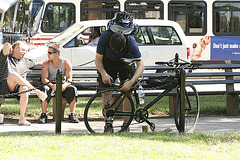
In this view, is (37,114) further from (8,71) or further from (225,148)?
(225,148)

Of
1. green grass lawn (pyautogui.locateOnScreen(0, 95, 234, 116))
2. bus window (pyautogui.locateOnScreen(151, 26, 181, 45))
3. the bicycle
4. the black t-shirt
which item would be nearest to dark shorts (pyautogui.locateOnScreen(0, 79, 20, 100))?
the black t-shirt

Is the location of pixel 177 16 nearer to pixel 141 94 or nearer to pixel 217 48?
pixel 217 48

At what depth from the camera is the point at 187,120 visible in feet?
24.6

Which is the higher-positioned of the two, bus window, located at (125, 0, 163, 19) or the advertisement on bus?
bus window, located at (125, 0, 163, 19)

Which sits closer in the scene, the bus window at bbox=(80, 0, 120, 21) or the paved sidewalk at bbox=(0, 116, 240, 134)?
the paved sidewalk at bbox=(0, 116, 240, 134)

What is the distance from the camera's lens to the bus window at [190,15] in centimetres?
2047

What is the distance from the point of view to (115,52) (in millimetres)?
7086

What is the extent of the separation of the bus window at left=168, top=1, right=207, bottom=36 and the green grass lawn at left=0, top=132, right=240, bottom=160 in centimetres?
1395

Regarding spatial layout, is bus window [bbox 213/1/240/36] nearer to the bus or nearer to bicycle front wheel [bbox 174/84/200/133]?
the bus

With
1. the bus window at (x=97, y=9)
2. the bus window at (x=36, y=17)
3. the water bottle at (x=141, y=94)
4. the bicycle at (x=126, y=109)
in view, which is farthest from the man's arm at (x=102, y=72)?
the bus window at (x=97, y=9)

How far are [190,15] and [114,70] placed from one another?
45.9ft

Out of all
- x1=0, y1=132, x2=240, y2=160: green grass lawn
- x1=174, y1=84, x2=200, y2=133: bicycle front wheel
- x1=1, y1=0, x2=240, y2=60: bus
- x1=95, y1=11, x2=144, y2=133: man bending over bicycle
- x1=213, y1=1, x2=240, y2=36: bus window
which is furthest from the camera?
x1=213, y1=1, x2=240, y2=36: bus window

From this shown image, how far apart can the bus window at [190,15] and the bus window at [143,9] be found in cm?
59

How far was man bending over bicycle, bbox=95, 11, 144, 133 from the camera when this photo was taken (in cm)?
698
